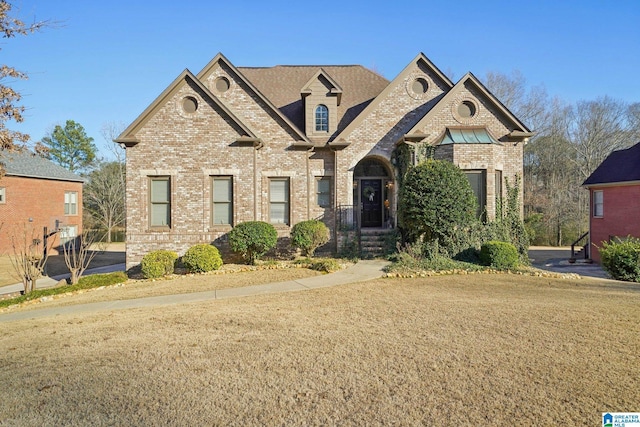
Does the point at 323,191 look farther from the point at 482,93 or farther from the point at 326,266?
the point at 482,93

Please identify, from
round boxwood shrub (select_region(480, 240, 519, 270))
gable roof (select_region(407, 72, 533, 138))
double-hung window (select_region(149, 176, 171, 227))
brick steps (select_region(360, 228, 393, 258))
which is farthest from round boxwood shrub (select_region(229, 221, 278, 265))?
round boxwood shrub (select_region(480, 240, 519, 270))

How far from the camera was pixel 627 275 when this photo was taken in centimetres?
1227

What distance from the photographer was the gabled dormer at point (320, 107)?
1725cm

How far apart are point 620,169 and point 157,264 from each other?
23708 mm

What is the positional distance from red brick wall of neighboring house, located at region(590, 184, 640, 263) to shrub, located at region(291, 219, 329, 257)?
13.8 m

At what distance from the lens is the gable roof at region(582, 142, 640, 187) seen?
1994 cm

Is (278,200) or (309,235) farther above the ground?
(278,200)

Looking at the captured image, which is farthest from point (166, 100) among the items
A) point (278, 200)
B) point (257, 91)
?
point (278, 200)

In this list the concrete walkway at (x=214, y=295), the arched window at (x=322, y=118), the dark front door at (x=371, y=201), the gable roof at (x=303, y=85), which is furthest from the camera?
the gable roof at (x=303, y=85)

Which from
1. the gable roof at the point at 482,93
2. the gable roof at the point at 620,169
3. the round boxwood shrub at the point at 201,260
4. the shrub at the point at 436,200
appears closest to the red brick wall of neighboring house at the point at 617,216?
the gable roof at the point at 620,169

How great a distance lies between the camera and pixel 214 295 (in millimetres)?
9945

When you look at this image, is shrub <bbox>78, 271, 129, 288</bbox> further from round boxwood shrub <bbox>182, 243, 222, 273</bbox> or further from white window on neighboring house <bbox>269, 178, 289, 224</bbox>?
white window on neighboring house <bbox>269, 178, 289, 224</bbox>

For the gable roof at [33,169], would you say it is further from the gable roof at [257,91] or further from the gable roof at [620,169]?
the gable roof at [620,169]

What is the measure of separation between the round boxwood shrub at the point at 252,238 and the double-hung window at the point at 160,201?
121 inches
